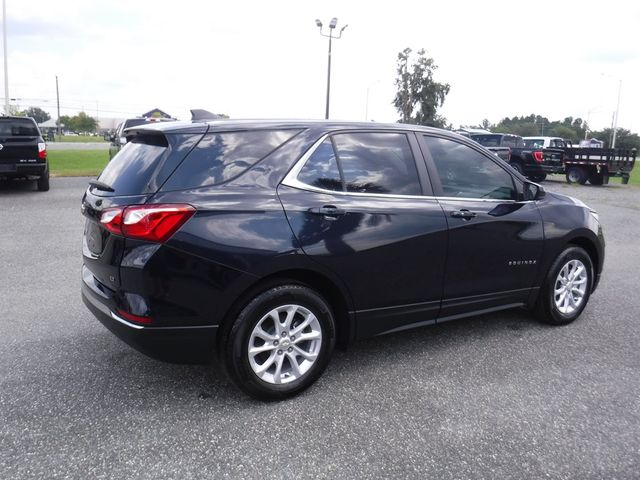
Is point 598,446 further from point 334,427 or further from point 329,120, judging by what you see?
point 329,120

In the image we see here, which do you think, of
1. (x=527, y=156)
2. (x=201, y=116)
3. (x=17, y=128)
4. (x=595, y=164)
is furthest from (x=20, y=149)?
(x=595, y=164)

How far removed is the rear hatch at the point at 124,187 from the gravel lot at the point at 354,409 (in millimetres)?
752

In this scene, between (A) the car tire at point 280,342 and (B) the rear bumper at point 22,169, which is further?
(B) the rear bumper at point 22,169

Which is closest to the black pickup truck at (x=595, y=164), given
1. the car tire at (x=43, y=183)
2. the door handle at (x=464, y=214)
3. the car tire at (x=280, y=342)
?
the car tire at (x=43, y=183)

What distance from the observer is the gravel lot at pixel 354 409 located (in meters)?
2.69

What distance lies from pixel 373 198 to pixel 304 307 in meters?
0.84

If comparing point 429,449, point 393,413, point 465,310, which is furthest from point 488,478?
point 465,310

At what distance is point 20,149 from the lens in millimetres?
11609

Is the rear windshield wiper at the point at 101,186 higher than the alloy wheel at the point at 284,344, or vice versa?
the rear windshield wiper at the point at 101,186

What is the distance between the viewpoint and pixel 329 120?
3.67 metres

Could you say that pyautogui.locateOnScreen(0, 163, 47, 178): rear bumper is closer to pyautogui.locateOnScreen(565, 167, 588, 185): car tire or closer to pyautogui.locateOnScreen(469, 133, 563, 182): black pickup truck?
pyautogui.locateOnScreen(469, 133, 563, 182): black pickup truck

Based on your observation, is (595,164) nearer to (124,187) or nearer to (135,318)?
(124,187)

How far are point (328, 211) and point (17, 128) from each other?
1103 cm

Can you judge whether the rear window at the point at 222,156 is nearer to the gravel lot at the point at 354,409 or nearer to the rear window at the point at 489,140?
the gravel lot at the point at 354,409
